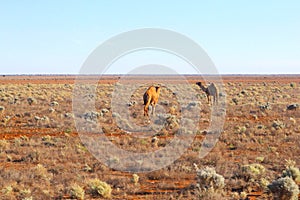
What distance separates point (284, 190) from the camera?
8102mm

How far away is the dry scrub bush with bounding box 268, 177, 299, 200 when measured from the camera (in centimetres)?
803

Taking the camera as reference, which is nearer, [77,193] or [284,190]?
[284,190]

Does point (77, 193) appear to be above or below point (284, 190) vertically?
below

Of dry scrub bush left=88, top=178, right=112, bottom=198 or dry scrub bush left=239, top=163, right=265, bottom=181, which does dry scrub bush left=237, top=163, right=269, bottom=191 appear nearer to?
dry scrub bush left=239, top=163, right=265, bottom=181

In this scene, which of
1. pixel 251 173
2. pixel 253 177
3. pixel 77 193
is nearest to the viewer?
pixel 77 193

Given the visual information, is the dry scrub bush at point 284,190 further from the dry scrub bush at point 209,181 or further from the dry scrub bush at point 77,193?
the dry scrub bush at point 77,193

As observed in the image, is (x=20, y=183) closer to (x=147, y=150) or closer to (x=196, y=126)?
(x=147, y=150)

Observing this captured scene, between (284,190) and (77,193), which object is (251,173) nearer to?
(284,190)

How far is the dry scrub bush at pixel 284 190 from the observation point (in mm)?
8031

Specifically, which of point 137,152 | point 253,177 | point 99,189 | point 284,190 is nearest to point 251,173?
point 253,177

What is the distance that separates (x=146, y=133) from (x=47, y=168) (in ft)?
22.3

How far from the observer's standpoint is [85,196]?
29.1ft

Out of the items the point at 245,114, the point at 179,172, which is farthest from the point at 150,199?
the point at 245,114

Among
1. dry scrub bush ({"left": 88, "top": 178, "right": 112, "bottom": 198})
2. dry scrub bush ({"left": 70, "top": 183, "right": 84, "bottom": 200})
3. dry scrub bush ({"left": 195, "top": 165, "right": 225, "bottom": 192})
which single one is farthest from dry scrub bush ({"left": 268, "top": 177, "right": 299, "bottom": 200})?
dry scrub bush ({"left": 70, "top": 183, "right": 84, "bottom": 200})
